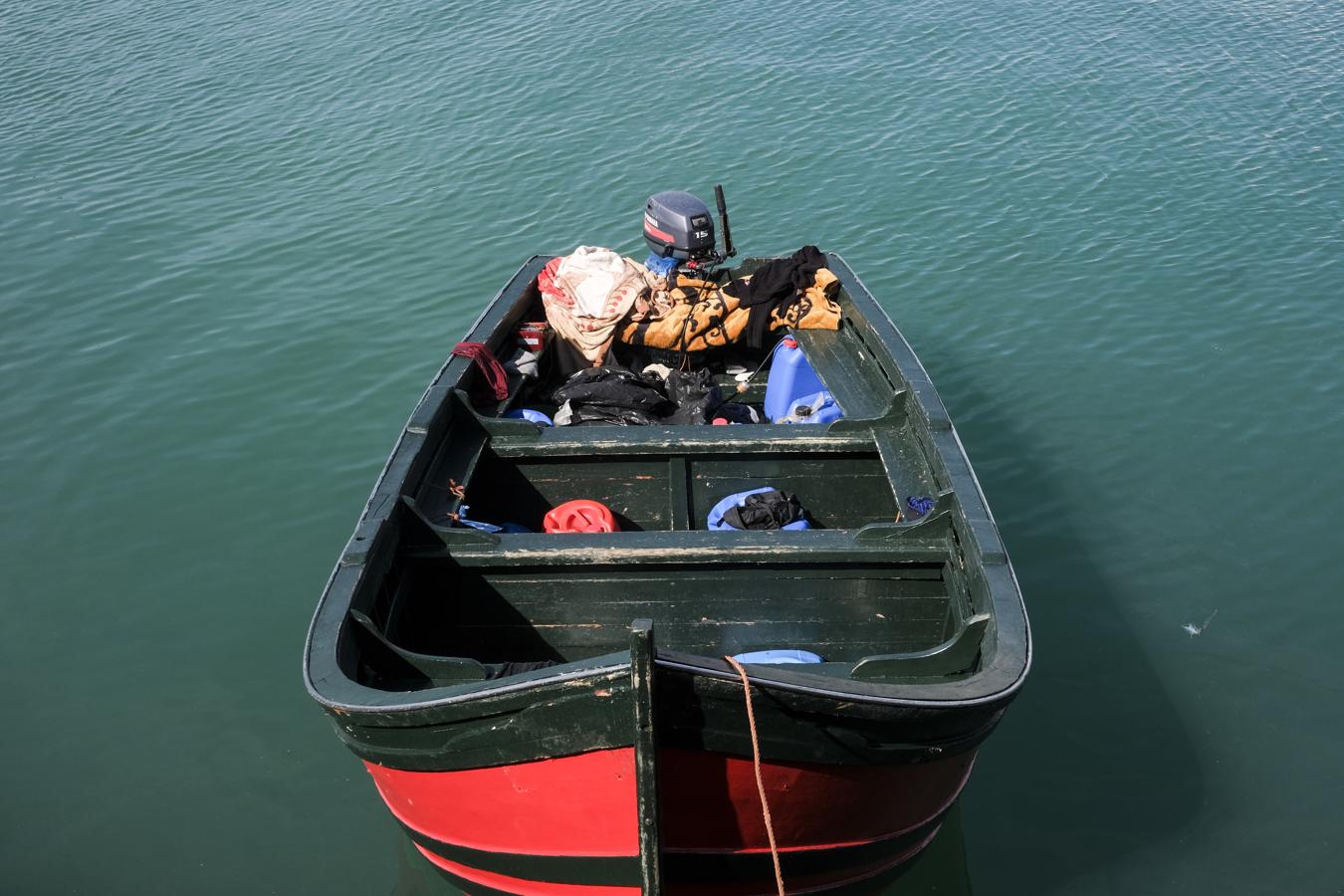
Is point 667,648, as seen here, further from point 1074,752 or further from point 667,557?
point 1074,752

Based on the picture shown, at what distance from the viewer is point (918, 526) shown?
575 centimetres

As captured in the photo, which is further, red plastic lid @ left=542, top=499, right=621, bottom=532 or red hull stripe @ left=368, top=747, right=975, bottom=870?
red plastic lid @ left=542, top=499, right=621, bottom=532

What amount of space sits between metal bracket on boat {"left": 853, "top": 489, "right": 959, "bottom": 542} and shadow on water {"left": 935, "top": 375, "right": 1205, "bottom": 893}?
1.65 metres

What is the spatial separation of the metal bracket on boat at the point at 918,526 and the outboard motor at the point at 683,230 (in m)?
3.36

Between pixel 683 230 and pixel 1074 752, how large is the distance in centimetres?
452

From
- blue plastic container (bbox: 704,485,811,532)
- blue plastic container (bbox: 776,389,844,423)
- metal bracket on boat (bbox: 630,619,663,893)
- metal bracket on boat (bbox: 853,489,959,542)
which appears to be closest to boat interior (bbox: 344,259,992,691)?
metal bracket on boat (bbox: 853,489,959,542)

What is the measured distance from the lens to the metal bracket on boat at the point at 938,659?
489cm

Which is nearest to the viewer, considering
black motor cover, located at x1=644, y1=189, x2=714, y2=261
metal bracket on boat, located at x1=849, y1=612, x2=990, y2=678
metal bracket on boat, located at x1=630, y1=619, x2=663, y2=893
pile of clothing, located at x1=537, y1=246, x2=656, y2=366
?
metal bracket on boat, located at x1=630, y1=619, x2=663, y2=893

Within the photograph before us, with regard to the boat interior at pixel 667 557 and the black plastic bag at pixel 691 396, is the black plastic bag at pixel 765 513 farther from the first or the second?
the black plastic bag at pixel 691 396

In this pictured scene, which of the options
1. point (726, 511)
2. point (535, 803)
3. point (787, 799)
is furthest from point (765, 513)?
point (535, 803)

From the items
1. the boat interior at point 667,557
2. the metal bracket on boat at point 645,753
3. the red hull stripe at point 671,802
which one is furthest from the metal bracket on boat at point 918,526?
the metal bracket on boat at point 645,753

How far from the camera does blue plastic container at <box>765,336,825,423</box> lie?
797 cm

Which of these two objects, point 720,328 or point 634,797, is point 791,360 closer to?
point 720,328

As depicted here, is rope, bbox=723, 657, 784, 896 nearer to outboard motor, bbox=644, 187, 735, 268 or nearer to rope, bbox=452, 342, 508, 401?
rope, bbox=452, 342, 508, 401
